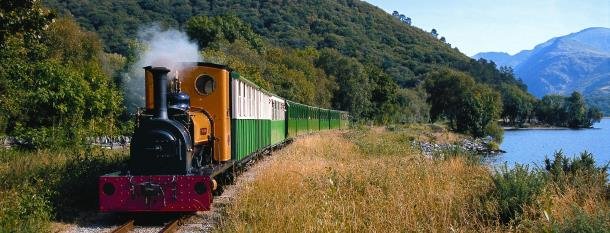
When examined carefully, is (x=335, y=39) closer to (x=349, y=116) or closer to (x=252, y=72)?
(x=349, y=116)

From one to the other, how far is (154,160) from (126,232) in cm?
138

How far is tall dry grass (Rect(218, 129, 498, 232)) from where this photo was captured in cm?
817

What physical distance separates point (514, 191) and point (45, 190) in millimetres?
8330

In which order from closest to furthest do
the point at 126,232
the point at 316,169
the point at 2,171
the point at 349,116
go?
the point at 126,232 → the point at 2,171 → the point at 316,169 → the point at 349,116

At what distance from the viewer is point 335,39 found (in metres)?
150

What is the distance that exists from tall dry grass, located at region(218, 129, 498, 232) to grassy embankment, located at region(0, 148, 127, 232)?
297 cm

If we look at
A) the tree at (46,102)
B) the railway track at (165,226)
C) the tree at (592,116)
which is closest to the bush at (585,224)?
the railway track at (165,226)

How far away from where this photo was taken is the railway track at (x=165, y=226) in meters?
8.97

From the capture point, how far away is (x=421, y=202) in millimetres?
9406

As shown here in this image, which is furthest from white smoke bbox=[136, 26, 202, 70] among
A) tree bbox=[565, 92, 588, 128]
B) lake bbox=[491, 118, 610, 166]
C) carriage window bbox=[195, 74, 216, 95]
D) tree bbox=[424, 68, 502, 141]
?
tree bbox=[565, 92, 588, 128]

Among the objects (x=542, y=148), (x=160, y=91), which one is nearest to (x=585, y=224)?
(x=160, y=91)

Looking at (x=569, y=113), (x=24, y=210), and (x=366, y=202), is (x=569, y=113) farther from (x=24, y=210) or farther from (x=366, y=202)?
(x=24, y=210)

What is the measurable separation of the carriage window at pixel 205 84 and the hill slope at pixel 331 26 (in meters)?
93.5

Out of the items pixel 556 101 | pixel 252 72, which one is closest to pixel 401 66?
pixel 556 101
